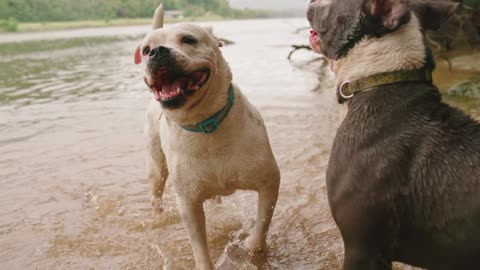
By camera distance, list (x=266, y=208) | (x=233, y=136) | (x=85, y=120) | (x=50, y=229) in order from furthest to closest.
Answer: (x=85, y=120)
(x=50, y=229)
(x=266, y=208)
(x=233, y=136)

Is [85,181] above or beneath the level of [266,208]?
beneath

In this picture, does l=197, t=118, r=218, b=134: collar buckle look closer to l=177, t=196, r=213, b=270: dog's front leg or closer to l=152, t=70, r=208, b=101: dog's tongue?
l=152, t=70, r=208, b=101: dog's tongue

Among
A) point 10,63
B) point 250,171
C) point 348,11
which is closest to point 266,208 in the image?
point 250,171

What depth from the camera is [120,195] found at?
5.99 meters

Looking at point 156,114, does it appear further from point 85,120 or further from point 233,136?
point 85,120

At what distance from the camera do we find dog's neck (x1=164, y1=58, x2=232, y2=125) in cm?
352

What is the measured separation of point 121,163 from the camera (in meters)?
7.14

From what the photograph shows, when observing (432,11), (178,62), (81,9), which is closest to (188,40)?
(178,62)

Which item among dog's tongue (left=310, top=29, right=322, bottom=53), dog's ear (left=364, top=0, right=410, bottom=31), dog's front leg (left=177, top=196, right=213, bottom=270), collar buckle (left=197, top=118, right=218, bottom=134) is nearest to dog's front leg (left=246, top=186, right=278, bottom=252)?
dog's front leg (left=177, top=196, right=213, bottom=270)

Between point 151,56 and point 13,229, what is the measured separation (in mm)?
3013

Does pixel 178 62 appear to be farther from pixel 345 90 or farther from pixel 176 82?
pixel 345 90

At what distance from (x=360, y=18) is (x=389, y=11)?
0.18 m

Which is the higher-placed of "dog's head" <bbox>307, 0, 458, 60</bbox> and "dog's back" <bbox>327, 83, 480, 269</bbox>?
"dog's head" <bbox>307, 0, 458, 60</bbox>

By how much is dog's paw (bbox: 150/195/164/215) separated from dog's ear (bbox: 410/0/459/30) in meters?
3.37
